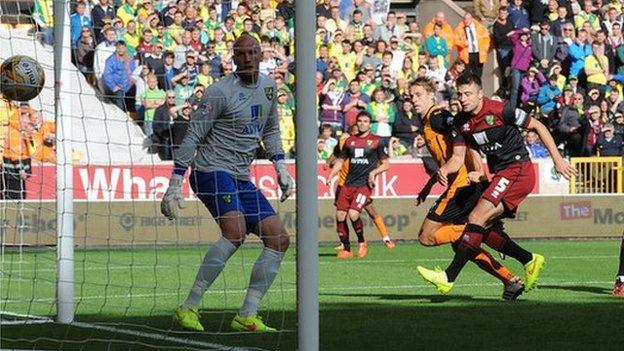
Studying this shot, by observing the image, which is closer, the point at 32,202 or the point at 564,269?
the point at 564,269

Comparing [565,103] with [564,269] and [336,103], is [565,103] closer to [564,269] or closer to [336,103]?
[336,103]

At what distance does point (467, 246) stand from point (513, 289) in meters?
0.58

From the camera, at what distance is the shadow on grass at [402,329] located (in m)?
10.8

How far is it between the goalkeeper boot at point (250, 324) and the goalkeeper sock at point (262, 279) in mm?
34

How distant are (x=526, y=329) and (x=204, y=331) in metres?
2.44

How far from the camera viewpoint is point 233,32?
1486 centimetres

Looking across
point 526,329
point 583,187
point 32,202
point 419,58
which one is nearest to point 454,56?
point 419,58

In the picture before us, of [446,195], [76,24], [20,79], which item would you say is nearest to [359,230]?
[446,195]

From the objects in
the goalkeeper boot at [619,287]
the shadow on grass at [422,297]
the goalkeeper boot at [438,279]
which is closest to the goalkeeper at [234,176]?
the goalkeeper boot at [438,279]

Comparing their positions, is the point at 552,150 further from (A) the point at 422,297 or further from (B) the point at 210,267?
(B) the point at 210,267

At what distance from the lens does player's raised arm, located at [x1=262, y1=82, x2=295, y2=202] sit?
12.2 metres

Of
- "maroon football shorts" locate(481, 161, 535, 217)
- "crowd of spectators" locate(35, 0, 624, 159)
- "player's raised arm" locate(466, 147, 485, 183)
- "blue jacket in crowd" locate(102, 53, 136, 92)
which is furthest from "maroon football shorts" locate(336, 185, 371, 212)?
"maroon football shorts" locate(481, 161, 535, 217)

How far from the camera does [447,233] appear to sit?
1513 centimetres

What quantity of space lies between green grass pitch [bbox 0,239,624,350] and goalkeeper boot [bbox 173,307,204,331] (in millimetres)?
105
